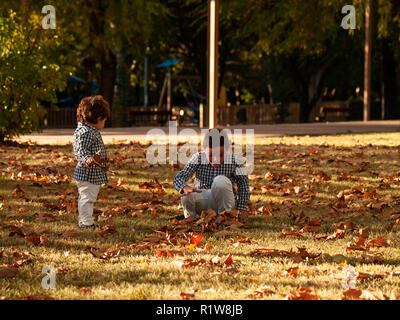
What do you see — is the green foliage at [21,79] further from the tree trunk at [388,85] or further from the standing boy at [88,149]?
the tree trunk at [388,85]

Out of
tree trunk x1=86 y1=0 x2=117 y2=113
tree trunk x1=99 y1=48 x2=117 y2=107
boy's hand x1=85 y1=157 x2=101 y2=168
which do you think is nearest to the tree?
tree trunk x1=86 y1=0 x2=117 y2=113

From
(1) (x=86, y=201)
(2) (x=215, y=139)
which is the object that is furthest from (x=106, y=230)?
(2) (x=215, y=139)

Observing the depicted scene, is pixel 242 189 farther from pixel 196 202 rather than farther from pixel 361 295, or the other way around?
pixel 361 295

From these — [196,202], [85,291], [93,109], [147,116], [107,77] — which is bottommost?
[85,291]

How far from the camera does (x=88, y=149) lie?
726 cm

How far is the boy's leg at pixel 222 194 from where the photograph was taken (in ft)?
24.4

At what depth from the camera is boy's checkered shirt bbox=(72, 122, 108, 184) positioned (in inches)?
284

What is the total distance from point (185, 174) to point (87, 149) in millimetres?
1008

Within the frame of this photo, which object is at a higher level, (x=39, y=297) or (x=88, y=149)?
(x=88, y=149)

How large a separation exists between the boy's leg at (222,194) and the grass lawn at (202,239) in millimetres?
255

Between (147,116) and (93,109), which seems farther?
(147,116)

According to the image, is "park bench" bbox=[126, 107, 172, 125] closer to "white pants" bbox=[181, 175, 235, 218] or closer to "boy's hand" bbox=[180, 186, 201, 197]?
"white pants" bbox=[181, 175, 235, 218]

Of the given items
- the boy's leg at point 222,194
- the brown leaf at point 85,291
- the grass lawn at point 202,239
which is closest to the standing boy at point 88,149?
the grass lawn at point 202,239

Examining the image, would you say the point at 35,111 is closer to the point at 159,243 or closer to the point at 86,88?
the point at 159,243
